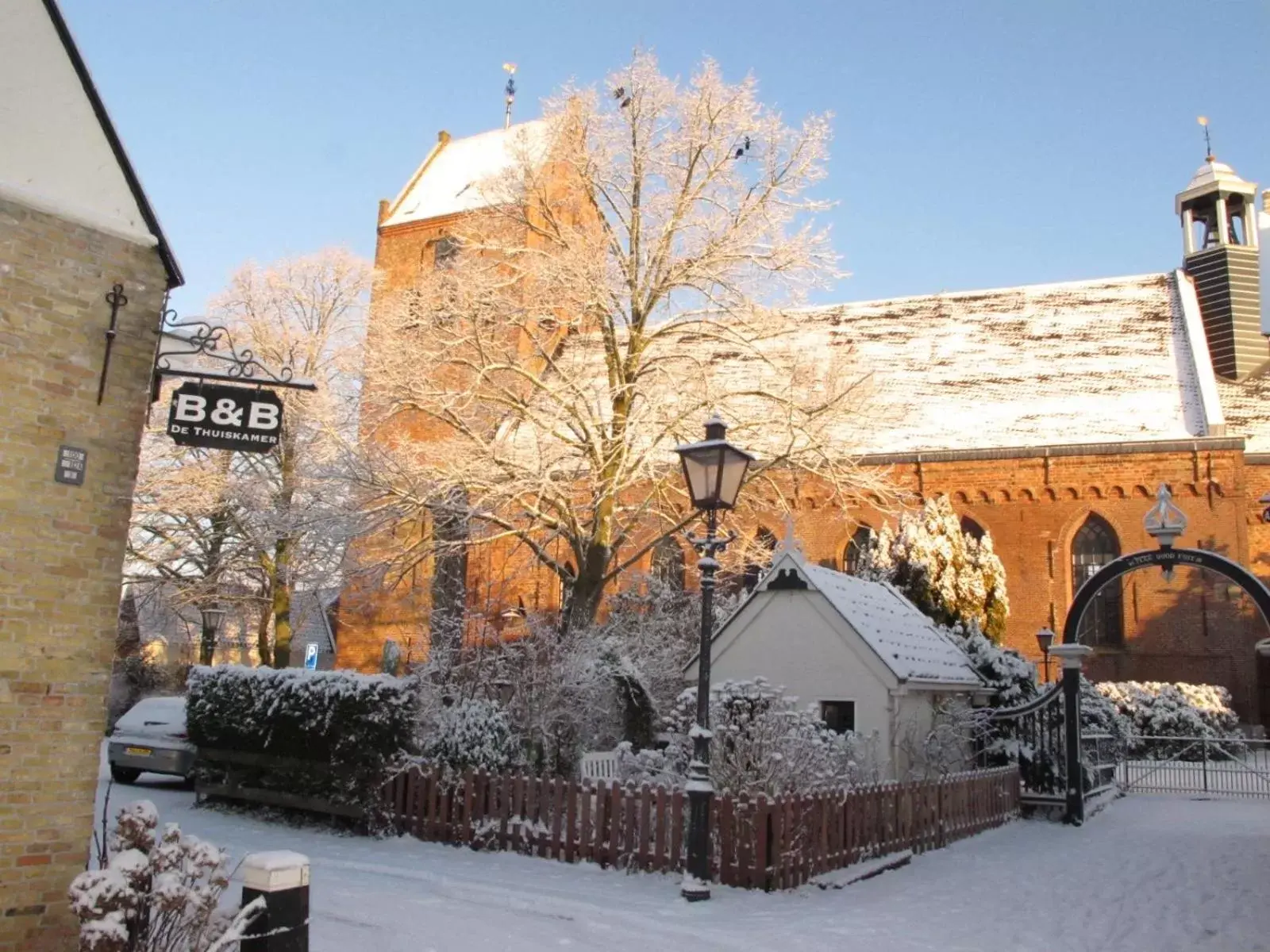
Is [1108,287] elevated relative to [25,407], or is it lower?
elevated

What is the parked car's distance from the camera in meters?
16.2

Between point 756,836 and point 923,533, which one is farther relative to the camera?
point 923,533

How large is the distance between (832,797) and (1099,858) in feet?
14.1

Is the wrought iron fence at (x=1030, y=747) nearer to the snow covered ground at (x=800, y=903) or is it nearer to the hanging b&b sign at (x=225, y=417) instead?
the snow covered ground at (x=800, y=903)

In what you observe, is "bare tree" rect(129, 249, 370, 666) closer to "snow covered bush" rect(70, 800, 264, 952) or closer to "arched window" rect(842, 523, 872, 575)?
"arched window" rect(842, 523, 872, 575)

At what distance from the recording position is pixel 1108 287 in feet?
109

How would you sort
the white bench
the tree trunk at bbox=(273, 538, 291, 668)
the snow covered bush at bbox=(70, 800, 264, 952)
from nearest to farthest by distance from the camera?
the snow covered bush at bbox=(70, 800, 264, 952)
the white bench
the tree trunk at bbox=(273, 538, 291, 668)

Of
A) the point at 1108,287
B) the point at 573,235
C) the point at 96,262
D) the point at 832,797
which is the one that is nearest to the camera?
the point at 96,262

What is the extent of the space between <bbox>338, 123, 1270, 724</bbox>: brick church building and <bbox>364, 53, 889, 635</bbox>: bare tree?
2714mm

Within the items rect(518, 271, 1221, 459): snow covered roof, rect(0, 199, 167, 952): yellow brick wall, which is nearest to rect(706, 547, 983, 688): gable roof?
rect(518, 271, 1221, 459): snow covered roof

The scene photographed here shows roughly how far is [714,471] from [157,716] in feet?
38.4

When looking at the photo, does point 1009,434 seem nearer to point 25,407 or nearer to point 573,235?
point 573,235

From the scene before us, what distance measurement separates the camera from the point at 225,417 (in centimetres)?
687

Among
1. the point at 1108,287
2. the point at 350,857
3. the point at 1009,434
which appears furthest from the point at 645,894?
the point at 1108,287
